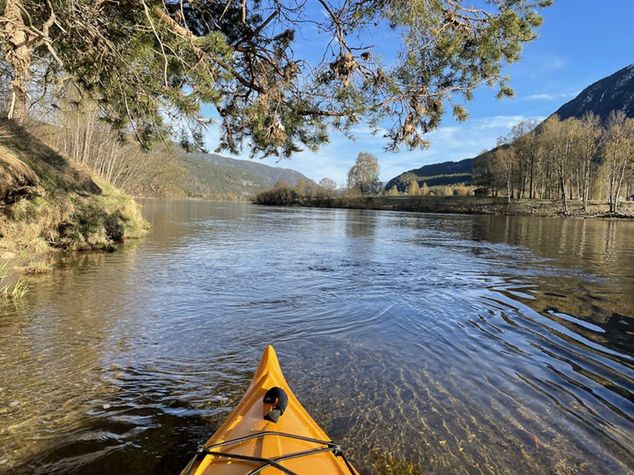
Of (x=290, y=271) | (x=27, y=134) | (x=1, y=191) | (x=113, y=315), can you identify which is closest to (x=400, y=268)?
(x=290, y=271)

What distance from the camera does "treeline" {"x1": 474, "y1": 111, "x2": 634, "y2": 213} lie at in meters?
52.9

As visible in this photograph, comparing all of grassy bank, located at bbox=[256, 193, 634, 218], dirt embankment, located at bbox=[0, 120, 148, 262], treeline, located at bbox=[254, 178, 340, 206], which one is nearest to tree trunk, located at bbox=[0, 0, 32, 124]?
dirt embankment, located at bbox=[0, 120, 148, 262]

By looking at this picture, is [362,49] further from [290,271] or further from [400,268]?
[400,268]

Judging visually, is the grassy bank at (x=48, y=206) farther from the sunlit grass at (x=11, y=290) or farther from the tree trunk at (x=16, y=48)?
the tree trunk at (x=16, y=48)

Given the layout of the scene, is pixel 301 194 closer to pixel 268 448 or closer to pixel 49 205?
pixel 49 205

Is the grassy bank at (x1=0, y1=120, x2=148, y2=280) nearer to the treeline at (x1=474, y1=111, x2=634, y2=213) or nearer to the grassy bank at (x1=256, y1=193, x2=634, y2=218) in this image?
the grassy bank at (x1=256, y1=193, x2=634, y2=218)

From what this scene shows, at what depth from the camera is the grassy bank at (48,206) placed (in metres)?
12.2

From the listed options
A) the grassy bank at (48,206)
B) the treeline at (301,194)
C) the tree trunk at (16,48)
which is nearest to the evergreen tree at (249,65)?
the tree trunk at (16,48)

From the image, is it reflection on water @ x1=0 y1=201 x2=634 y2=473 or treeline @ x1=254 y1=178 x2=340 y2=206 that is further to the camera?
treeline @ x1=254 y1=178 x2=340 y2=206

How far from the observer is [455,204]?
7344cm

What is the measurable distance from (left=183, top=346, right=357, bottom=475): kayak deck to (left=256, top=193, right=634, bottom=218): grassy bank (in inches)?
2431

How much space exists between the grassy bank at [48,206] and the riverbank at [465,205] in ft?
185

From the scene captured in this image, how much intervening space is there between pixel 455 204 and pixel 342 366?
238ft

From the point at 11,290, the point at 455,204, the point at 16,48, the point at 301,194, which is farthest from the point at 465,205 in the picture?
the point at 16,48
